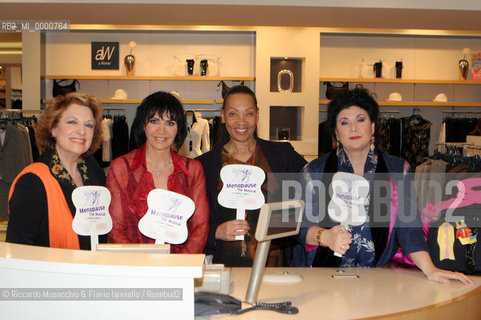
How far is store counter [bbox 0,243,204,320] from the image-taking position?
4.38ft

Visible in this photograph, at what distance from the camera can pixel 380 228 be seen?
2357 mm

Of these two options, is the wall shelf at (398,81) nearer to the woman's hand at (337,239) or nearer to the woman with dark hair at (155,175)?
the woman with dark hair at (155,175)

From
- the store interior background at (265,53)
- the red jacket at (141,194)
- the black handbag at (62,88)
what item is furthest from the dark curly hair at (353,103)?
the black handbag at (62,88)

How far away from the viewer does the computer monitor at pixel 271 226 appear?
1.64m

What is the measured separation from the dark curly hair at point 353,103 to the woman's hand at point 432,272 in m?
0.68

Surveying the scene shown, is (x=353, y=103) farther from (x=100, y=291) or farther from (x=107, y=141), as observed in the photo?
(x=107, y=141)

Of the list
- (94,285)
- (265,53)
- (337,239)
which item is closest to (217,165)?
(337,239)

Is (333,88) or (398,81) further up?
(398,81)

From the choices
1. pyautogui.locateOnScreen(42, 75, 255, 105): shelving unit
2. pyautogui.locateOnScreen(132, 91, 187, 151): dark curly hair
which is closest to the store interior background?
pyautogui.locateOnScreen(42, 75, 255, 105): shelving unit

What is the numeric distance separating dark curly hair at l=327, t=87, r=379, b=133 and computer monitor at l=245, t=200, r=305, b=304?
2.98 feet

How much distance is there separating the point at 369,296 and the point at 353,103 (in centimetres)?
98

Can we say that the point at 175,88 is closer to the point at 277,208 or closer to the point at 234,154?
the point at 234,154

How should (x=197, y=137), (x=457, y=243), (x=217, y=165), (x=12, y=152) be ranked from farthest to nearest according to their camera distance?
1. (x=197, y=137)
2. (x=12, y=152)
3. (x=217, y=165)
4. (x=457, y=243)

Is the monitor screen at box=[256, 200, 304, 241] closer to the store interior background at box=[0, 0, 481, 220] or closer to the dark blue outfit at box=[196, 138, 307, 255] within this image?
the dark blue outfit at box=[196, 138, 307, 255]
